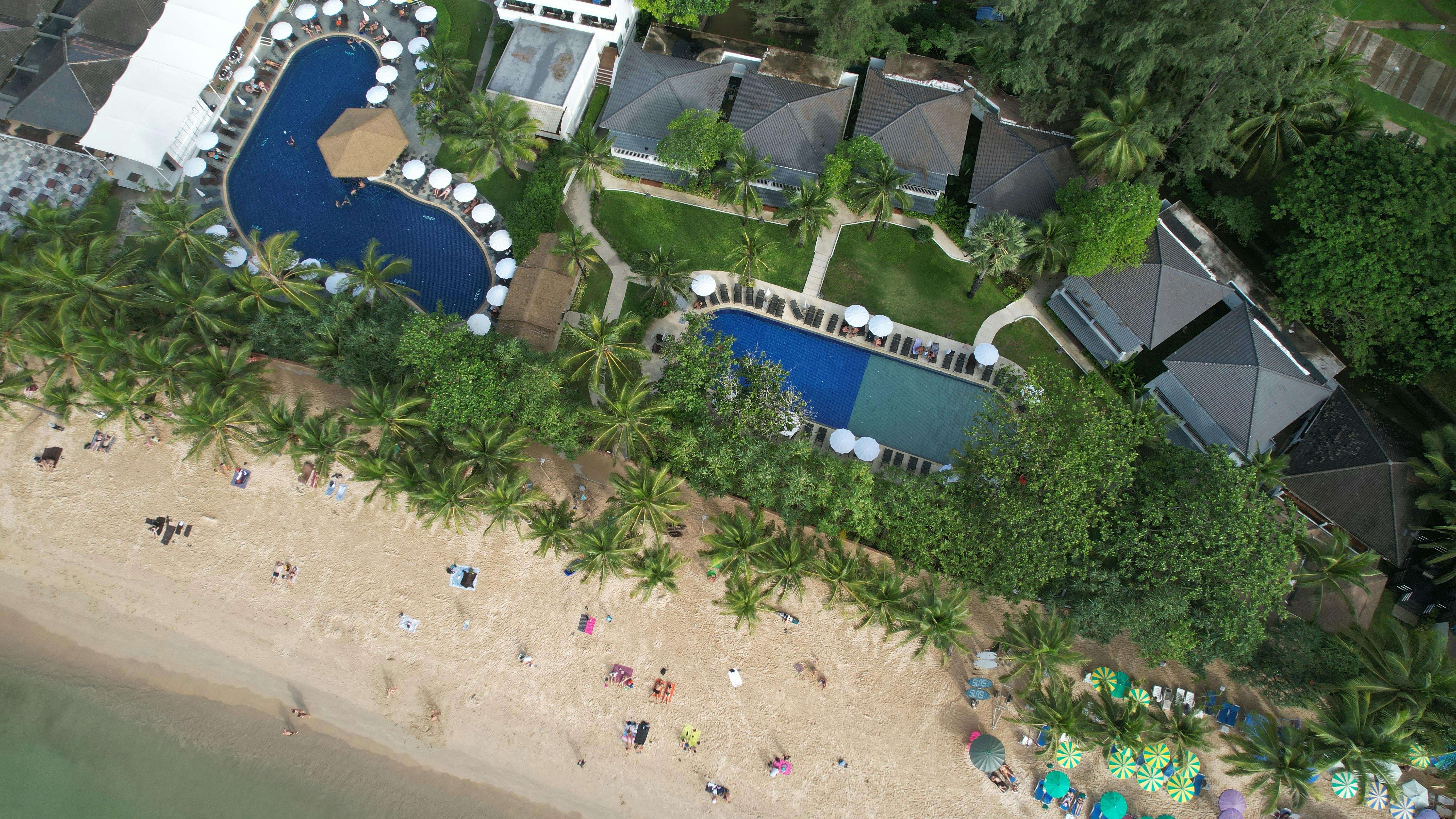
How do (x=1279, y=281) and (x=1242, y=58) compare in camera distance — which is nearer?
(x=1242, y=58)

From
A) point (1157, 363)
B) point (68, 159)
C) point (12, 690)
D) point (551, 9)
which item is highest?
point (551, 9)

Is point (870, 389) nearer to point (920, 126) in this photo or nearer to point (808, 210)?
point (808, 210)

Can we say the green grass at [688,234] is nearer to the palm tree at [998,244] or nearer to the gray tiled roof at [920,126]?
the gray tiled roof at [920,126]

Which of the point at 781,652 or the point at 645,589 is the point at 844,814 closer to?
the point at 781,652

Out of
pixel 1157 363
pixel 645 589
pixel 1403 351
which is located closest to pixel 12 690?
pixel 645 589

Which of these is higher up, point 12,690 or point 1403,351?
point 1403,351

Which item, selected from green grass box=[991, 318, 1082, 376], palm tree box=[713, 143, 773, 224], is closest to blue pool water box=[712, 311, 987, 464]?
green grass box=[991, 318, 1082, 376]

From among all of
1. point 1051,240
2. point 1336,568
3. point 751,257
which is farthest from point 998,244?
point 1336,568

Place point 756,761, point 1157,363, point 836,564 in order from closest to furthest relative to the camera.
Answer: point 836,564 → point 756,761 → point 1157,363
